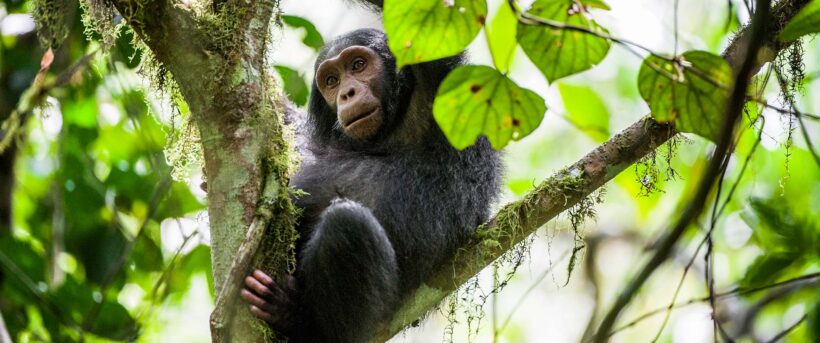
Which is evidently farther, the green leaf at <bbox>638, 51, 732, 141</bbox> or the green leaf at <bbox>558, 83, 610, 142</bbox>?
the green leaf at <bbox>558, 83, 610, 142</bbox>

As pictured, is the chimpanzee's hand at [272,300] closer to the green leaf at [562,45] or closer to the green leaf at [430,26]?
the green leaf at [430,26]

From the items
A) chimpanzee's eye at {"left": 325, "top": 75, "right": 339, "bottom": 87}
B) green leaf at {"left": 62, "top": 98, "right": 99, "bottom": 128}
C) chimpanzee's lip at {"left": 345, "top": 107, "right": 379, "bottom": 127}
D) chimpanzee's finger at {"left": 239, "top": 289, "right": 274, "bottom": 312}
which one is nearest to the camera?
chimpanzee's finger at {"left": 239, "top": 289, "right": 274, "bottom": 312}

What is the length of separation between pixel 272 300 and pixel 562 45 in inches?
74.3

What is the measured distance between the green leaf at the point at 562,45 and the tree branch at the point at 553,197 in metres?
1.60

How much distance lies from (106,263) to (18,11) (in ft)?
6.55

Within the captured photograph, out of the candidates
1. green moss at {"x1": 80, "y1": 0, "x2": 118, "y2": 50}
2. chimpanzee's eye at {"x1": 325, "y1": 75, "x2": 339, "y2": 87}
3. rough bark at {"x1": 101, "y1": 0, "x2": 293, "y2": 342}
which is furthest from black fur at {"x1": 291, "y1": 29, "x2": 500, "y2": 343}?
green moss at {"x1": 80, "y1": 0, "x2": 118, "y2": 50}

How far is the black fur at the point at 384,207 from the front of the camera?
14.2 ft

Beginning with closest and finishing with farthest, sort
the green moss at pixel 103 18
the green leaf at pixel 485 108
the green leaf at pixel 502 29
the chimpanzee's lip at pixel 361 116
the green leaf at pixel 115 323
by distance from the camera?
the green leaf at pixel 485 108
the green leaf at pixel 502 29
the green moss at pixel 103 18
the chimpanzee's lip at pixel 361 116
the green leaf at pixel 115 323

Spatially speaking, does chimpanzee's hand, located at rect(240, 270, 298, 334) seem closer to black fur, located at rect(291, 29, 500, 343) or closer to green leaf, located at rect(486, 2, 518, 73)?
black fur, located at rect(291, 29, 500, 343)

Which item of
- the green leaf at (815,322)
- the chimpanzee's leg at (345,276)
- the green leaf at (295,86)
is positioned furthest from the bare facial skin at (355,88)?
the green leaf at (815,322)

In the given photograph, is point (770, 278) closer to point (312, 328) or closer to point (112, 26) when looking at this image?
point (312, 328)

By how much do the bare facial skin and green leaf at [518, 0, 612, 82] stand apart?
2699 mm

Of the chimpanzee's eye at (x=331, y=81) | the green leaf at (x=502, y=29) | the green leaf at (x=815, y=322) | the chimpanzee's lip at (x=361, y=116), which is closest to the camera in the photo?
the green leaf at (x=815, y=322)

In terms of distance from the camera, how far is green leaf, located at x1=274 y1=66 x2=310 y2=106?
19.3 ft
